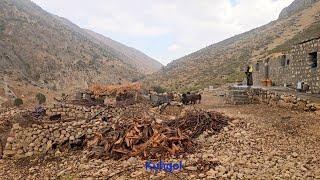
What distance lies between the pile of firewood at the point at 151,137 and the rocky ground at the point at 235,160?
0.28 m

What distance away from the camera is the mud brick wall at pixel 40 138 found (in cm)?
1021

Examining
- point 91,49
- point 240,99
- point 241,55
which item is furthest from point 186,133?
point 91,49

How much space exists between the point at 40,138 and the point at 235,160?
5681 millimetres

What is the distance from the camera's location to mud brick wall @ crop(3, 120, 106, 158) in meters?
10.2

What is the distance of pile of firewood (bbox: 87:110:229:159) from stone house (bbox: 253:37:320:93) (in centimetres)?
488

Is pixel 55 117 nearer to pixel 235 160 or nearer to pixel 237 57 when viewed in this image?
pixel 235 160

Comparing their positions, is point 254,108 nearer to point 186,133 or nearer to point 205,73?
point 186,133

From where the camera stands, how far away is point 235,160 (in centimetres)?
765

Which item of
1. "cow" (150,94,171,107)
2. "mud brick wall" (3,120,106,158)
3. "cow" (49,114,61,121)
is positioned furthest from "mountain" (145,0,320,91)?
"mud brick wall" (3,120,106,158)

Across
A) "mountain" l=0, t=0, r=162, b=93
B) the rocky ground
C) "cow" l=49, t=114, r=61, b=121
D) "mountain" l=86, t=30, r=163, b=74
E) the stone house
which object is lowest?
the rocky ground

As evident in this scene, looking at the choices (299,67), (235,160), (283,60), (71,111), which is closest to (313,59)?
(299,67)

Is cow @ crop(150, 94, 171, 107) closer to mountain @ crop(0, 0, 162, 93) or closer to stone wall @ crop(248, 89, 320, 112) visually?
stone wall @ crop(248, 89, 320, 112)

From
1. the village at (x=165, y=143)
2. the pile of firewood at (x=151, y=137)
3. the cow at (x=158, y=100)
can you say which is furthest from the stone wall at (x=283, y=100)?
the cow at (x=158, y=100)

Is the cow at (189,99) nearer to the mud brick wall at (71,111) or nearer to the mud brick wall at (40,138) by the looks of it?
the mud brick wall at (71,111)
